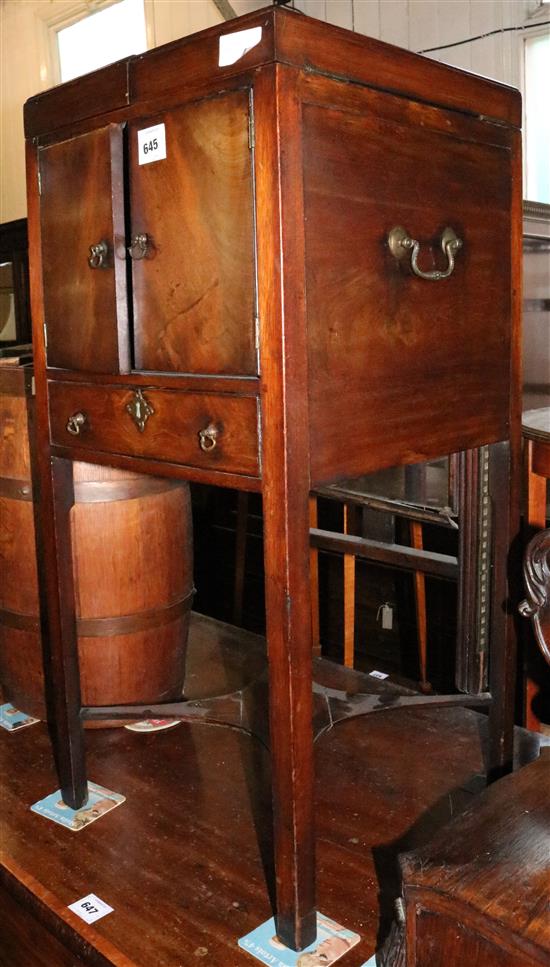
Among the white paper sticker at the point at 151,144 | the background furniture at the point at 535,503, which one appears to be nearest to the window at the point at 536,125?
the background furniture at the point at 535,503

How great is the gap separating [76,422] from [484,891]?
0.90 m

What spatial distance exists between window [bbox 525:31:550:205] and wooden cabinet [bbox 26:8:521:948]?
2.01m

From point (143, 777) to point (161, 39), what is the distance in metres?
4.01

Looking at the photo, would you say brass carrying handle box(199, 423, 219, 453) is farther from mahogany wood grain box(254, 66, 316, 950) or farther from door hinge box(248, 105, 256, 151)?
door hinge box(248, 105, 256, 151)

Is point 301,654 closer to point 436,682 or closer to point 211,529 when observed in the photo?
point 436,682

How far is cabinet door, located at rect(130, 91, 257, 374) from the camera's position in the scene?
1.11 meters

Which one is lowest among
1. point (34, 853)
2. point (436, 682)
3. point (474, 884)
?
point (436, 682)

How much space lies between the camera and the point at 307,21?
3.50ft

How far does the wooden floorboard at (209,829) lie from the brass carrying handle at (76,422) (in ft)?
2.21

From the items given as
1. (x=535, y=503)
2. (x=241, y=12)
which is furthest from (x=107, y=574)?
(x=241, y=12)

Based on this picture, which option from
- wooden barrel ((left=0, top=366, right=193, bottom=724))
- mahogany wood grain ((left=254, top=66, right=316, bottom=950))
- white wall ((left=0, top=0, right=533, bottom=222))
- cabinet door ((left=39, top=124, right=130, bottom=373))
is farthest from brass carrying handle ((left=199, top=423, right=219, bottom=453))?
white wall ((left=0, top=0, right=533, bottom=222))

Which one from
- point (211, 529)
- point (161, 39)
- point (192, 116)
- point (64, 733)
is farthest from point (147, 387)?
point (161, 39)

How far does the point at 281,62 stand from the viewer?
3.44 feet

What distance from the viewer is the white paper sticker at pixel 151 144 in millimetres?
1217
